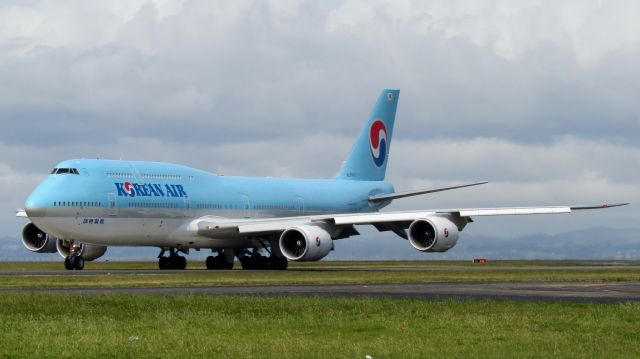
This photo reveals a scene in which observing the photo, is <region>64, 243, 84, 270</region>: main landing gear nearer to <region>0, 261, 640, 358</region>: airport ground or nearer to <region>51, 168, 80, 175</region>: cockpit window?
<region>51, 168, 80, 175</region>: cockpit window

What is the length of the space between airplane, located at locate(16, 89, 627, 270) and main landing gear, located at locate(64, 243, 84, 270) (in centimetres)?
5

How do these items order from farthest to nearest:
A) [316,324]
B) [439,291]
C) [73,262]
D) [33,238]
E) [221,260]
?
[221,260], [33,238], [73,262], [439,291], [316,324]

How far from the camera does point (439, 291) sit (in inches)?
1350

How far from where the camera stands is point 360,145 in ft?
251

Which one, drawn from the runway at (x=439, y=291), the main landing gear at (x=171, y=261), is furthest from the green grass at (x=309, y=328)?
the main landing gear at (x=171, y=261)

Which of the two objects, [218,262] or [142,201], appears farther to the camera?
[218,262]

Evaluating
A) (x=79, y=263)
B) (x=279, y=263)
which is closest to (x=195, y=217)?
(x=279, y=263)

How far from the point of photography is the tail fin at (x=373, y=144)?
7631cm

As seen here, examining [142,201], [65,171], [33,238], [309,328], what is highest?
[65,171]

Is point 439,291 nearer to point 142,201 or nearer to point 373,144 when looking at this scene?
point 142,201

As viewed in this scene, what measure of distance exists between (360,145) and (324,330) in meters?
55.7

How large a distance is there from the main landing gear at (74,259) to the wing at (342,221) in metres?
6.32

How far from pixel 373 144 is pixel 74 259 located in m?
26.5

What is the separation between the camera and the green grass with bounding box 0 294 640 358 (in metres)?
18.0
